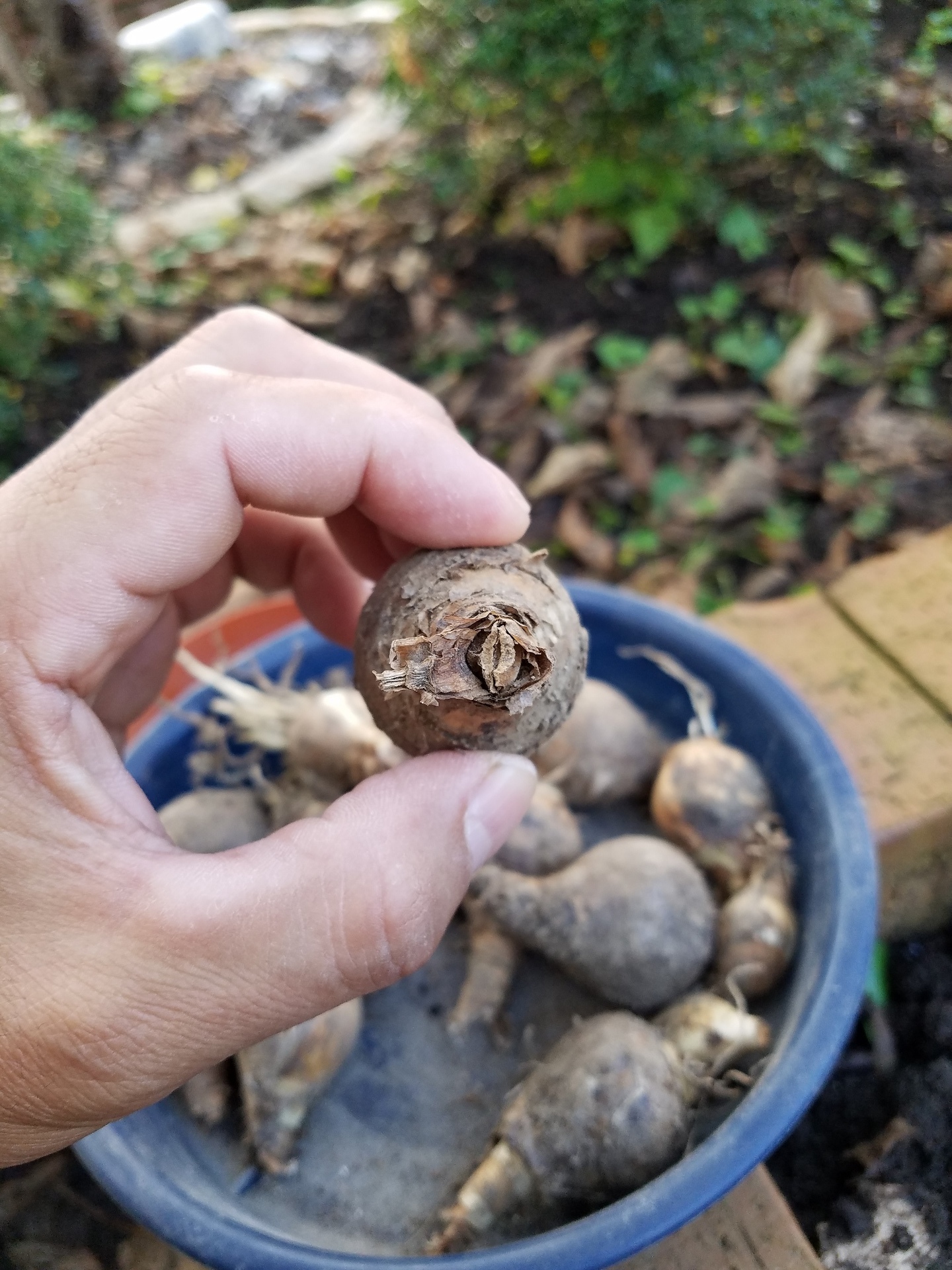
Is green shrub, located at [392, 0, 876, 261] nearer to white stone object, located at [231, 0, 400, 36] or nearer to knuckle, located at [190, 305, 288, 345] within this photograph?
knuckle, located at [190, 305, 288, 345]

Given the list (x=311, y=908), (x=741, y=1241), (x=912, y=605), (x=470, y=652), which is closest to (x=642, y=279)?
(x=912, y=605)

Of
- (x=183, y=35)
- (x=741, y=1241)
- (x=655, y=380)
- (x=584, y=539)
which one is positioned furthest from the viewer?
(x=183, y=35)

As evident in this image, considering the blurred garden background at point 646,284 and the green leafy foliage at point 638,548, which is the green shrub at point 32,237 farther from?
the green leafy foliage at point 638,548

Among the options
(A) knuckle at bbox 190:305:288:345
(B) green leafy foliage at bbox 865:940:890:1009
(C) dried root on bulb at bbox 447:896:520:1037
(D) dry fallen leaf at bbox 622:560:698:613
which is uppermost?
(A) knuckle at bbox 190:305:288:345

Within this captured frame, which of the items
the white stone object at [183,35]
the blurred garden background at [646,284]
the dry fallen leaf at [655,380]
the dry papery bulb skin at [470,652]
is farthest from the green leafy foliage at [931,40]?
the white stone object at [183,35]

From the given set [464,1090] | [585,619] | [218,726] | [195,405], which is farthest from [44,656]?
[585,619]

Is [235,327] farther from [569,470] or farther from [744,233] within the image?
[744,233]

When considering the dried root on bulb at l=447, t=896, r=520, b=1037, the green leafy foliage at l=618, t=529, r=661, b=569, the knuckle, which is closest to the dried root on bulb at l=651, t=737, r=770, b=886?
the dried root on bulb at l=447, t=896, r=520, b=1037
